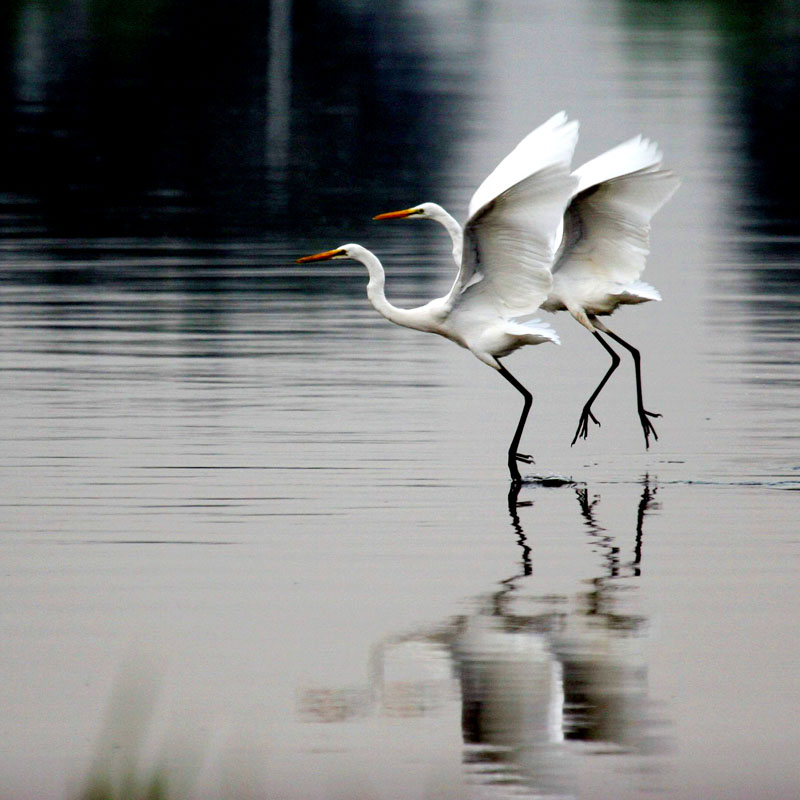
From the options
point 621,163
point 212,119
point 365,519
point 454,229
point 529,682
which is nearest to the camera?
point 529,682

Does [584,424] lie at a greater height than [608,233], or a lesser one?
lesser

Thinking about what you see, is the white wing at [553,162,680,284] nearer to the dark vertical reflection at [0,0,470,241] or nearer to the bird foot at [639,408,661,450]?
the bird foot at [639,408,661,450]

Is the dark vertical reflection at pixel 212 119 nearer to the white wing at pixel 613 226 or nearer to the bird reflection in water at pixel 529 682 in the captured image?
the white wing at pixel 613 226

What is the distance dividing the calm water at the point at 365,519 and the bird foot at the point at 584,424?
0.44 ft

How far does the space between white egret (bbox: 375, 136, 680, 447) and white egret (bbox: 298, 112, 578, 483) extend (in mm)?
803

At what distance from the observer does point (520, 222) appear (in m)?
12.3

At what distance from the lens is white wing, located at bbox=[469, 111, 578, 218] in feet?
39.0

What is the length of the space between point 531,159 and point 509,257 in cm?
91

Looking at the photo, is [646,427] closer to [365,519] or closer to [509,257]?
[509,257]

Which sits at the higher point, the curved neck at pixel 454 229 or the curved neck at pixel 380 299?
the curved neck at pixel 454 229

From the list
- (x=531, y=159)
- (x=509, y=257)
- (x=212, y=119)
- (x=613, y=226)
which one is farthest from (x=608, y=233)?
(x=212, y=119)

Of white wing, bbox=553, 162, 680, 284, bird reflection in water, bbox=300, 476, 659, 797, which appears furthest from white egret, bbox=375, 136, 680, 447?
bird reflection in water, bbox=300, 476, 659, 797

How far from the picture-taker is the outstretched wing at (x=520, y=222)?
11945 millimetres

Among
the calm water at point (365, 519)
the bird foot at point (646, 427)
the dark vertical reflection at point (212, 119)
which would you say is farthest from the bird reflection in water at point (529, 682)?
the dark vertical reflection at point (212, 119)
